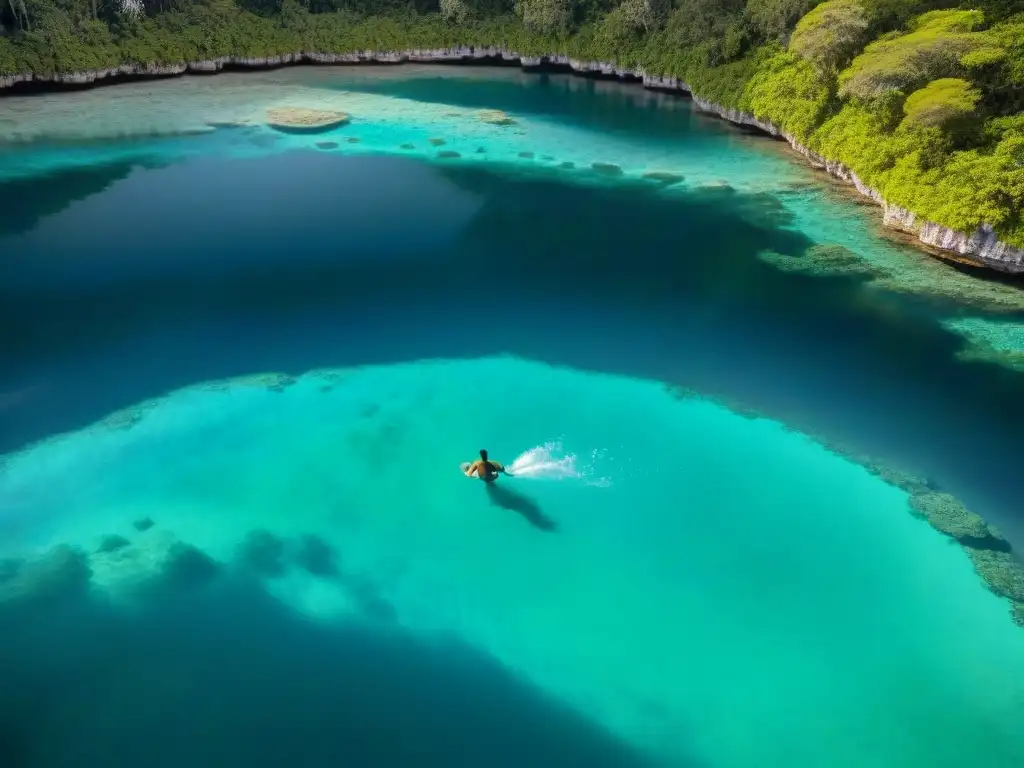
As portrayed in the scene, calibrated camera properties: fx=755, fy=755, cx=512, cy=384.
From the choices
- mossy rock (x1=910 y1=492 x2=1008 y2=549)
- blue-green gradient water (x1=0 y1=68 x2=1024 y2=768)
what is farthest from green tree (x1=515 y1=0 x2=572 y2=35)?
mossy rock (x1=910 y1=492 x2=1008 y2=549)

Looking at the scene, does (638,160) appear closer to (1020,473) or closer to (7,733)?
(1020,473)

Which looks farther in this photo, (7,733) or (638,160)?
(638,160)

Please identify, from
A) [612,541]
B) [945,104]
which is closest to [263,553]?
[612,541]

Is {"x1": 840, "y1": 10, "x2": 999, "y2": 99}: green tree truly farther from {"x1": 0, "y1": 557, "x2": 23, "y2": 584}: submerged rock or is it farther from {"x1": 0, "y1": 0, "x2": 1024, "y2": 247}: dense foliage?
A: {"x1": 0, "y1": 557, "x2": 23, "y2": 584}: submerged rock

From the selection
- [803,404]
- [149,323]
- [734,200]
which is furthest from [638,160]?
[149,323]

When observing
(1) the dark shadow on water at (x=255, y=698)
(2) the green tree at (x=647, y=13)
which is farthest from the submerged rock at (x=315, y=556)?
(2) the green tree at (x=647, y=13)

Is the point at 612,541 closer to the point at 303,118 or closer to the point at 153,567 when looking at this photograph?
the point at 153,567

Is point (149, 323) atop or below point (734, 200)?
below
